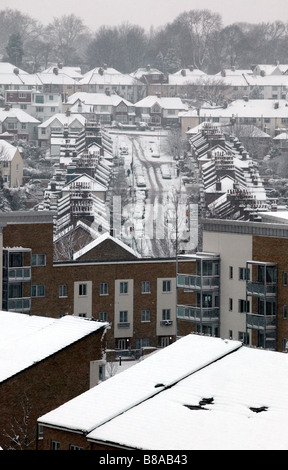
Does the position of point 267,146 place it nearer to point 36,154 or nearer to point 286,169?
point 286,169

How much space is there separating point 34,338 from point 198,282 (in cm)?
545

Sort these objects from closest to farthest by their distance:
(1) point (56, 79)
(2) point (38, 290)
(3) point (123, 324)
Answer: (2) point (38, 290), (3) point (123, 324), (1) point (56, 79)

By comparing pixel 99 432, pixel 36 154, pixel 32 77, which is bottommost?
pixel 99 432

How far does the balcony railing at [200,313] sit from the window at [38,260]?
1980mm

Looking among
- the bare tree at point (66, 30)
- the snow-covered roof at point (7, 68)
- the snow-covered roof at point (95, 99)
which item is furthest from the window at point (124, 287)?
the bare tree at point (66, 30)

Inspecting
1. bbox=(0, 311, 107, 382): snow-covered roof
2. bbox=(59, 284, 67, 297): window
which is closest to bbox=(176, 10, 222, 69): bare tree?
bbox=(59, 284, 67, 297): window

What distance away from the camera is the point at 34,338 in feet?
37.8

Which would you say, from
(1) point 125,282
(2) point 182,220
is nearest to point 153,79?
(2) point 182,220

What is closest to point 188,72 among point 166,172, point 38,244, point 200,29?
point 200,29

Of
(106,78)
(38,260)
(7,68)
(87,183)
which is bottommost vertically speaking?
(38,260)

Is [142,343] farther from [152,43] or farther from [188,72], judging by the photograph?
[152,43]

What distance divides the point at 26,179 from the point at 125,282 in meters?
28.2

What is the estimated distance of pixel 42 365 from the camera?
36.4ft

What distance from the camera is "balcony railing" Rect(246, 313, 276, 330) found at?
1580cm
